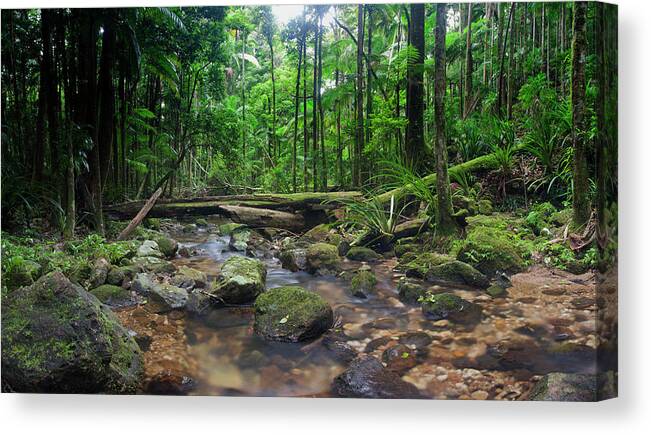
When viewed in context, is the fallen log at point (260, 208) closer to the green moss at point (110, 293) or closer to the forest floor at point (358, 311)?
the forest floor at point (358, 311)

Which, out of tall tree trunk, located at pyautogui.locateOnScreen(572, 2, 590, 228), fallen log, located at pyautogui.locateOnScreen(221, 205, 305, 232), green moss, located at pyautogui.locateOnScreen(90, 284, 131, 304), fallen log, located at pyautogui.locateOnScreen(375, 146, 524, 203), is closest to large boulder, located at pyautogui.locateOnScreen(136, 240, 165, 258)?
green moss, located at pyautogui.locateOnScreen(90, 284, 131, 304)

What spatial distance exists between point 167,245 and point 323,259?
3.57 feet

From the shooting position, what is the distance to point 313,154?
3174 mm

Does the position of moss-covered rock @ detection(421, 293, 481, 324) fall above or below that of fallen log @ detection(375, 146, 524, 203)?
below

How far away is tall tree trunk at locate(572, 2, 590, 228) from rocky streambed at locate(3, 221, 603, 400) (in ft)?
1.34

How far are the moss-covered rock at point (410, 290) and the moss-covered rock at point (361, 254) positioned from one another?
0.79 feet

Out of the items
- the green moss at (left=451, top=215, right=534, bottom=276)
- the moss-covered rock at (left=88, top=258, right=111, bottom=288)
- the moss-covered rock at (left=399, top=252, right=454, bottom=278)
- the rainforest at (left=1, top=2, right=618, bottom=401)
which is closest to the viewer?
the rainforest at (left=1, top=2, right=618, bottom=401)

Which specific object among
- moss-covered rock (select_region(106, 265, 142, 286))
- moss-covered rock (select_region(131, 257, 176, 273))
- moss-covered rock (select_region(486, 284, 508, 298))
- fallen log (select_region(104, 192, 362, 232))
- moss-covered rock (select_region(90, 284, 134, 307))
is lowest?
moss-covered rock (select_region(90, 284, 134, 307))

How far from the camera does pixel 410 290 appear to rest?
288 cm

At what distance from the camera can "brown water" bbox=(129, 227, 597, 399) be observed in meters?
2.66

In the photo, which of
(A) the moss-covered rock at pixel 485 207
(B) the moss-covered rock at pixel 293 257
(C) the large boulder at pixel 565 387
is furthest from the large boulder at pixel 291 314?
(C) the large boulder at pixel 565 387

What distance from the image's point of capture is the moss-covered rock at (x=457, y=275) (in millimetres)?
2863

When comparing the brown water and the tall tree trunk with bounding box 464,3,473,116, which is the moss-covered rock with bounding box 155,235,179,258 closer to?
the brown water

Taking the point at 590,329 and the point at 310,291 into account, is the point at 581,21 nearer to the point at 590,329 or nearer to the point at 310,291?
the point at 590,329
